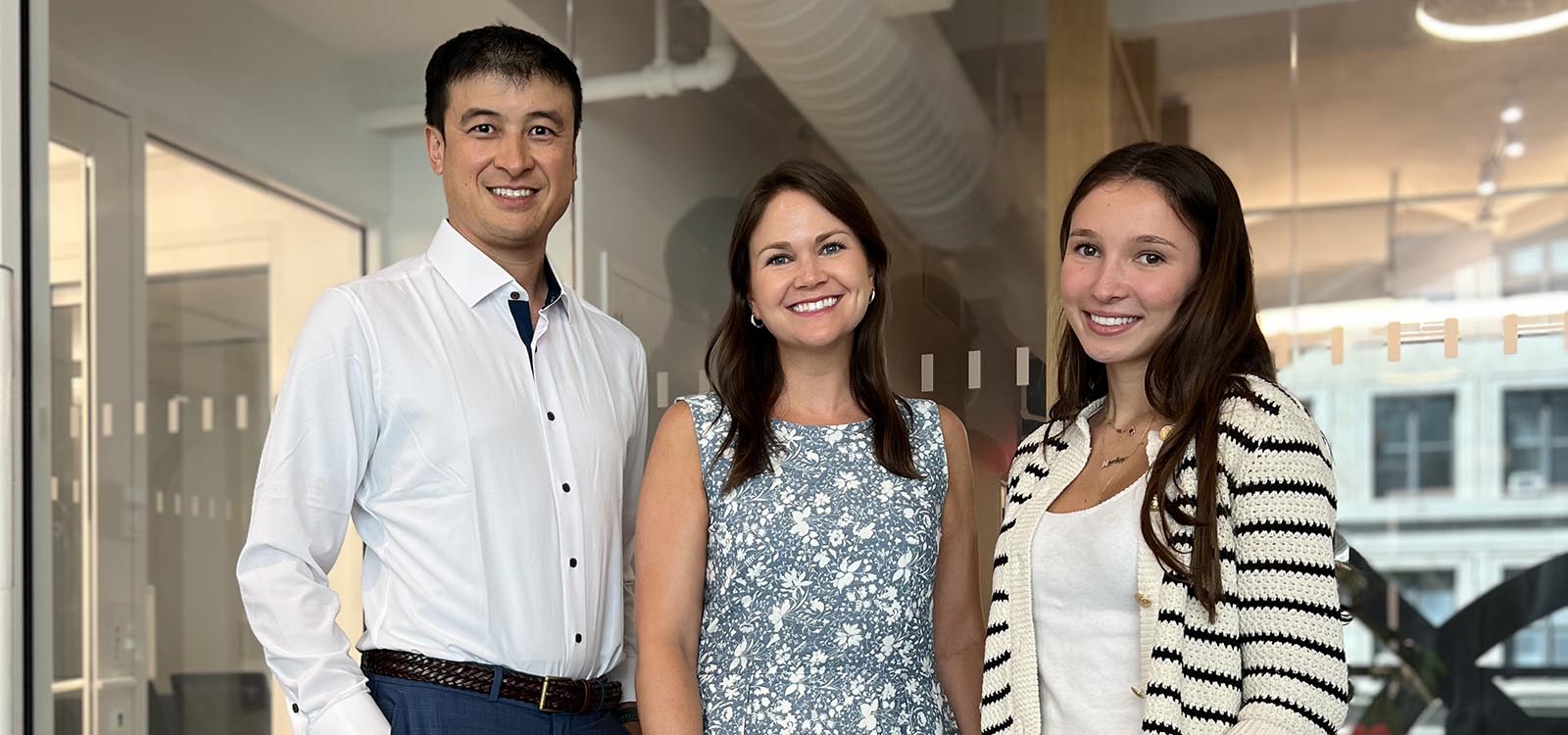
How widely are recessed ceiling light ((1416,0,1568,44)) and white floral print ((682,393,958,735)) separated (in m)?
1.73

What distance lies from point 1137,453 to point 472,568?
36.4 inches

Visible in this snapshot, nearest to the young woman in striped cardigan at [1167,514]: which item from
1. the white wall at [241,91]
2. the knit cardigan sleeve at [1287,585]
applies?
the knit cardigan sleeve at [1287,585]

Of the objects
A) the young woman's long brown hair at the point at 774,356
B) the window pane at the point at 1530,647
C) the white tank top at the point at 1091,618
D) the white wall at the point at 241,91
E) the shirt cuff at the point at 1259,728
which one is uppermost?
the white wall at the point at 241,91

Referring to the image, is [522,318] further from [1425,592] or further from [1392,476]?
[1425,592]

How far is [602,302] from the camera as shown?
126 inches

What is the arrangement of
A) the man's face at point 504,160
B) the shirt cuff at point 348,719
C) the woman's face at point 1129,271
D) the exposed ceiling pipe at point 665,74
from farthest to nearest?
the exposed ceiling pipe at point 665,74
the man's face at point 504,160
the shirt cuff at point 348,719
the woman's face at point 1129,271

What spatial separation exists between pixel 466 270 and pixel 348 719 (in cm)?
68

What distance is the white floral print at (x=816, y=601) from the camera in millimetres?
2035

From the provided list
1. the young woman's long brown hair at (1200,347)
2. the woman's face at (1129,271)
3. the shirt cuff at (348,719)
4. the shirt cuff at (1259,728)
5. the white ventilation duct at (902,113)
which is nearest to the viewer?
Result: the shirt cuff at (1259,728)

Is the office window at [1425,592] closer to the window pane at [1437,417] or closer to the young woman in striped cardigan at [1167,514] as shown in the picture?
the window pane at [1437,417]

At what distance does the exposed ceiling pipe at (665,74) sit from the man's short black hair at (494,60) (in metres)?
0.91

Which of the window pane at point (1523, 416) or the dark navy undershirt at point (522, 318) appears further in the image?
the window pane at point (1523, 416)

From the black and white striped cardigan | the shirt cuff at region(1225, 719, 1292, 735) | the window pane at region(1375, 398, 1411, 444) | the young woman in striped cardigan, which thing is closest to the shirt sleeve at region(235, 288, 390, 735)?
the young woman in striped cardigan

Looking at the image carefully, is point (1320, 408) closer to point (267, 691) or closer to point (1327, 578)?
point (1327, 578)
